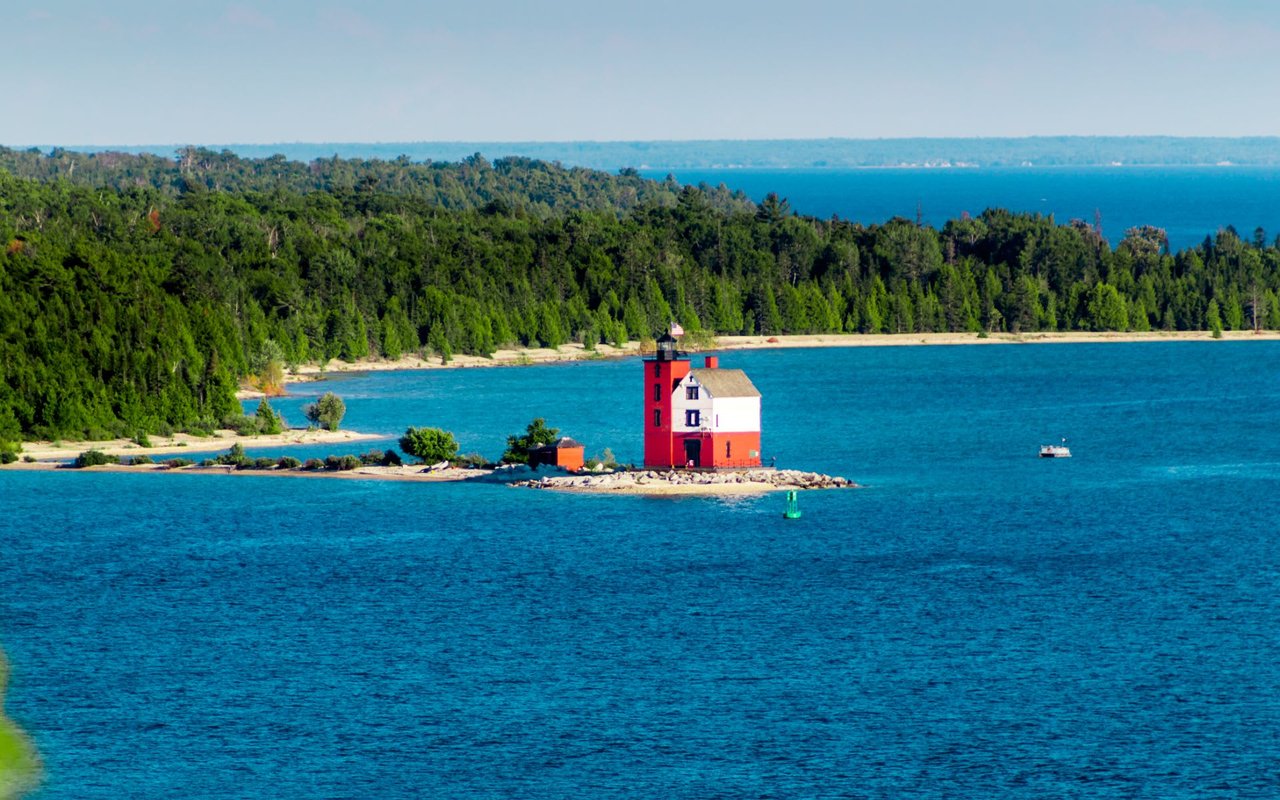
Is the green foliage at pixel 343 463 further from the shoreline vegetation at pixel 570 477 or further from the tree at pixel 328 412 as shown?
the tree at pixel 328 412

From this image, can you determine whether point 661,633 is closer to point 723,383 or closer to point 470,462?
point 723,383

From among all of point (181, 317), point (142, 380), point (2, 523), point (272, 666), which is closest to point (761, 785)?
point (272, 666)

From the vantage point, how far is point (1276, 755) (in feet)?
232

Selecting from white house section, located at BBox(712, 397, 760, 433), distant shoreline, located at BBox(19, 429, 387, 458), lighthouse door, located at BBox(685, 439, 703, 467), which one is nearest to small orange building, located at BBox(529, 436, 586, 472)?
lighthouse door, located at BBox(685, 439, 703, 467)

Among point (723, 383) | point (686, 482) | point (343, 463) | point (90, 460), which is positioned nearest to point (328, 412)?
point (343, 463)

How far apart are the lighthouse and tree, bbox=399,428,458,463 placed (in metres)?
13.3

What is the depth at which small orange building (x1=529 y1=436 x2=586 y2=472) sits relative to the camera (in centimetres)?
12925

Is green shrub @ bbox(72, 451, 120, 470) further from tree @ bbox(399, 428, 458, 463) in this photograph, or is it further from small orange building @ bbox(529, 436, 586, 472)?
small orange building @ bbox(529, 436, 586, 472)

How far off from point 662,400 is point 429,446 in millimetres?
17021

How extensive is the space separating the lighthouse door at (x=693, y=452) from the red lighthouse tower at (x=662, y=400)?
1.40 ft

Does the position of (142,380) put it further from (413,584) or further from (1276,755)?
(1276,755)

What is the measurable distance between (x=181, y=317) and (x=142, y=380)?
38.2ft

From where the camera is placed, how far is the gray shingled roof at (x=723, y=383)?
121312mm

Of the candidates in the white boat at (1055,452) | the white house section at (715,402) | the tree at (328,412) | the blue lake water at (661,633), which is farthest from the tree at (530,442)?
the white boat at (1055,452)
